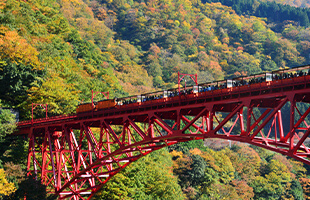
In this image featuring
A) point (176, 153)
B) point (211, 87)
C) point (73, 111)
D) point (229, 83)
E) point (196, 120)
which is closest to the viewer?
point (229, 83)

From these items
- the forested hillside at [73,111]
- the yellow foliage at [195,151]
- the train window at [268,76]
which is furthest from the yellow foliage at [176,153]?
the train window at [268,76]

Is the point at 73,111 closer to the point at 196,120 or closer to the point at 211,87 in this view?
the point at 196,120

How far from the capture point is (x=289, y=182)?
109938 millimetres

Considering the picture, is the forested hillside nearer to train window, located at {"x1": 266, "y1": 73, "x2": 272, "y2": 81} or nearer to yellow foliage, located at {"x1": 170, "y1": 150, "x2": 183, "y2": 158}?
yellow foliage, located at {"x1": 170, "y1": 150, "x2": 183, "y2": 158}

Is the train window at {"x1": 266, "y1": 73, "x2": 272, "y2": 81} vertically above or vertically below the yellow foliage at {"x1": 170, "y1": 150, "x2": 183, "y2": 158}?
above

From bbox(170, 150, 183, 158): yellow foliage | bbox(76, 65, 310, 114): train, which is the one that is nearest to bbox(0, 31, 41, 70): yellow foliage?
bbox(76, 65, 310, 114): train

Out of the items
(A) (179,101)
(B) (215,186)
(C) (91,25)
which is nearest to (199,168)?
(B) (215,186)

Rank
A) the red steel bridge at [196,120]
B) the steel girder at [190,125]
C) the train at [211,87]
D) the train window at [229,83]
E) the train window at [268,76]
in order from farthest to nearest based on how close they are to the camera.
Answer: the train window at [229,83], the train window at [268,76], the train at [211,87], the red steel bridge at [196,120], the steel girder at [190,125]

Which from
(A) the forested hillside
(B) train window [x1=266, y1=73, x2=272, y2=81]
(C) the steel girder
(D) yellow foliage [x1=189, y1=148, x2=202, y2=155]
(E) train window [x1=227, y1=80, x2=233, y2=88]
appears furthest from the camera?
(D) yellow foliage [x1=189, y1=148, x2=202, y2=155]

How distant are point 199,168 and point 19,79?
42793 millimetres

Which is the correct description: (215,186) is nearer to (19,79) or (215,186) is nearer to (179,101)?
(19,79)

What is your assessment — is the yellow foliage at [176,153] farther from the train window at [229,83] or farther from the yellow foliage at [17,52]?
the train window at [229,83]

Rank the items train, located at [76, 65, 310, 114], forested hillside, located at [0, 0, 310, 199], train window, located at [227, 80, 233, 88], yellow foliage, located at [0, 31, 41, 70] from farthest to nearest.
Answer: yellow foliage, located at [0, 31, 41, 70] → forested hillside, located at [0, 0, 310, 199] → train window, located at [227, 80, 233, 88] → train, located at [76, 65, 310, 114]

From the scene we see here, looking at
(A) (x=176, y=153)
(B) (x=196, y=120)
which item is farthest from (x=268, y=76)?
(A) (x=176, y=153)
